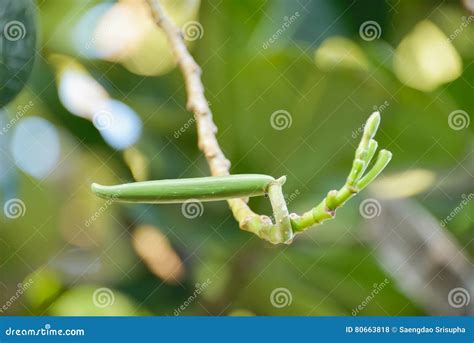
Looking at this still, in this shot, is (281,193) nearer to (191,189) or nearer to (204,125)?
(191,189)

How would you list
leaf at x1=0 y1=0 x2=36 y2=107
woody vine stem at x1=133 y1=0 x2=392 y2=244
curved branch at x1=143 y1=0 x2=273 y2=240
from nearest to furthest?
woody vine stem at x1=133 y1=0 x2=392 y2=244 < curved branch at x1=143 y1=0 x2=273 y2=240 < leaf at x1=0 y1=0 x2=36 y2=107

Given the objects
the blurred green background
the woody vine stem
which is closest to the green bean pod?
the woody vine stem

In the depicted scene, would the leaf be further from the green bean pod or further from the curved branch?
the green bean pod

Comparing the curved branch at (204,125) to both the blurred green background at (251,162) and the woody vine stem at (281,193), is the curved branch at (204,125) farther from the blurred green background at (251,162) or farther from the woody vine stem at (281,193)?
the blurred green background at (251,162)

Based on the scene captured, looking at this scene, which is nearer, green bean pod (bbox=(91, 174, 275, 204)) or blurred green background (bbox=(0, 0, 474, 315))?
green bean pod (bbox=(91, 174, 275, 204))

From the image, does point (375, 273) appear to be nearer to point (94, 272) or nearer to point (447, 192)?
point (447, 192)

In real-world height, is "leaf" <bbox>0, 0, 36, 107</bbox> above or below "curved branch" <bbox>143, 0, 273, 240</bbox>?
below

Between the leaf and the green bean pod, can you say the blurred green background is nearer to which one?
the leaf

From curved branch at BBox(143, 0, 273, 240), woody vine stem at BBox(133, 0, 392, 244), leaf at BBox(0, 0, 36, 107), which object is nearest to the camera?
woody vine stem at BBox(133, 0, 392, 244)
